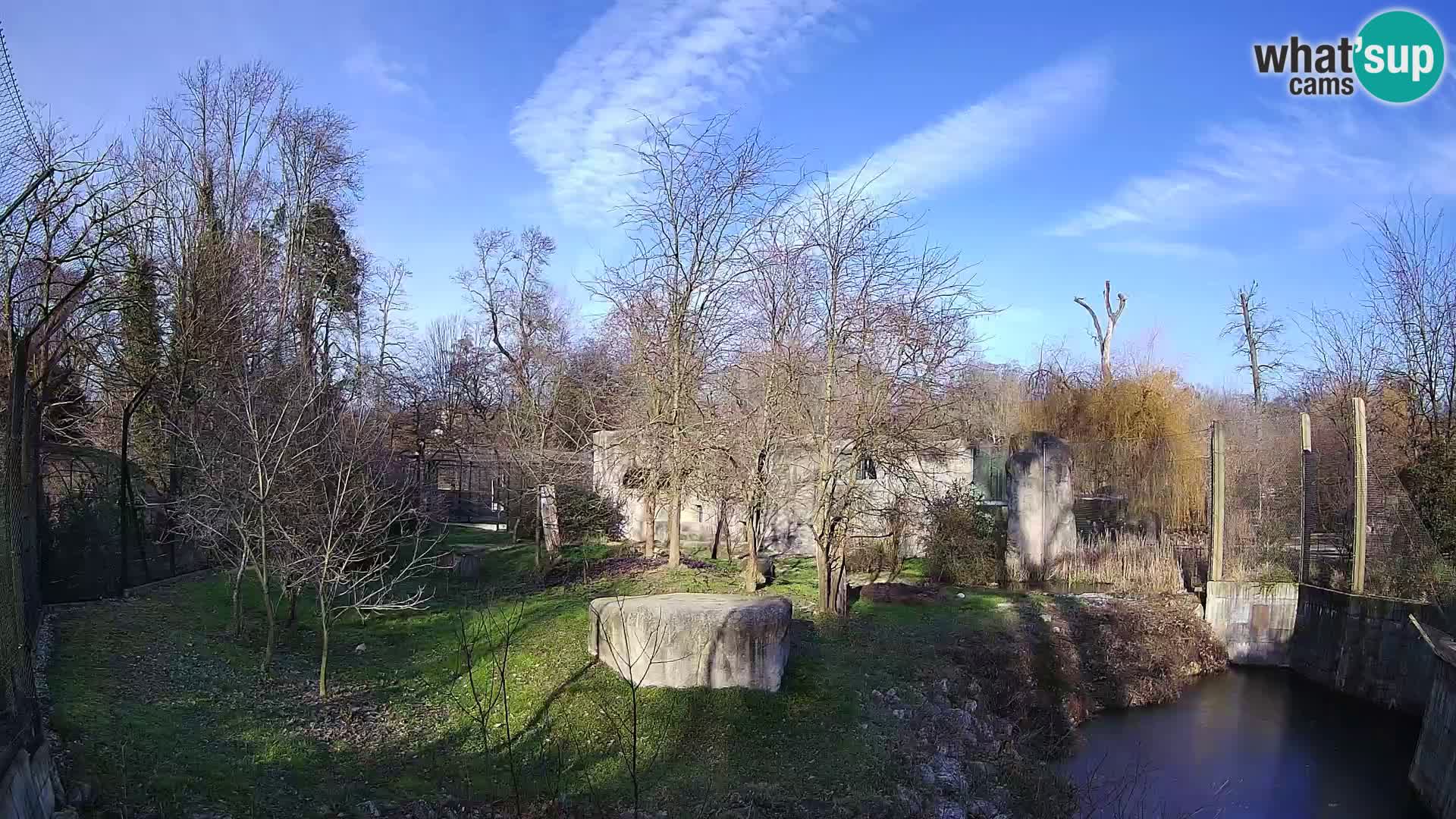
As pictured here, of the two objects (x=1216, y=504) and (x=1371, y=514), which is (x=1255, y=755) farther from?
(x=1216, y=504)

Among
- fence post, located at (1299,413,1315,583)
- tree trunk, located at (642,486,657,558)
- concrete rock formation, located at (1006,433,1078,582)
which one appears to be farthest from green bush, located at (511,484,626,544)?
fence post, located at (1299,413,1315,583)

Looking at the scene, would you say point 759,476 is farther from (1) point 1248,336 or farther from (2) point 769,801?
(1) point 1248,336

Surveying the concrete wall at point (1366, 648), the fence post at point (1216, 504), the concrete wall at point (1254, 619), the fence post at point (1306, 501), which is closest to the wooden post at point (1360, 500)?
the concrete wall at point (1366, 648)

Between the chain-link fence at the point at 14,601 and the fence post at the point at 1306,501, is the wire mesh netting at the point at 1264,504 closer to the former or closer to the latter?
the fence post at the point at 1306,501

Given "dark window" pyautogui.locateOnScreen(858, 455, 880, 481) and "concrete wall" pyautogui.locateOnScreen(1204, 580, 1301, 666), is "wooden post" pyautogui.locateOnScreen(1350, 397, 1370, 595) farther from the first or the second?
"dark window" pyautogui.locateOnScreen(858, 455, 880, 481)

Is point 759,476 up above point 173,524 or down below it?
above

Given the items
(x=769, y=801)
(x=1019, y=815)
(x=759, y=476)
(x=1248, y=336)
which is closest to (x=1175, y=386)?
(x=1248, y=336)

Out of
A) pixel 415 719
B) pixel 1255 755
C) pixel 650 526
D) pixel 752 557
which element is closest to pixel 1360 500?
pixel 1255 755
